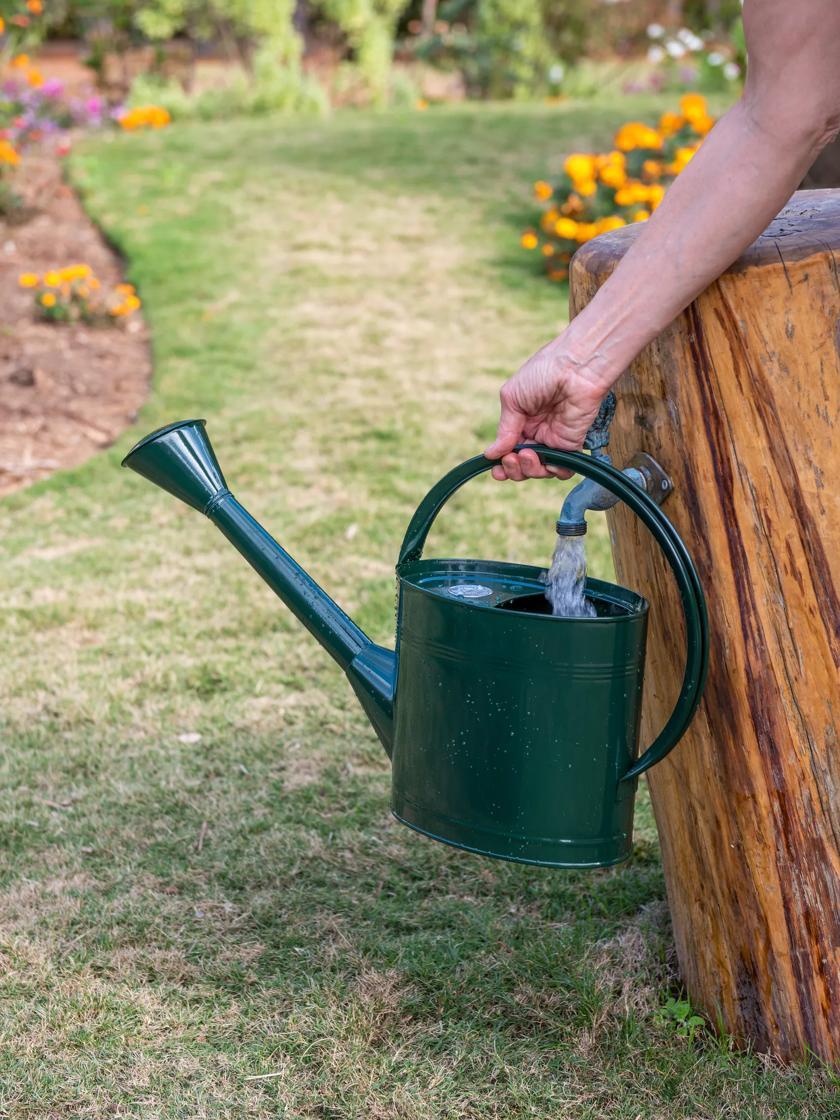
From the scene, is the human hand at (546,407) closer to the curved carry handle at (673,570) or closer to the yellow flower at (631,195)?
the curved carry handle at (673,570)

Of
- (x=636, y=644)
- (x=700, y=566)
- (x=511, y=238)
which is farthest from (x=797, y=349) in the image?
(x=511, y=238)

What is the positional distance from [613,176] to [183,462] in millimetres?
4492

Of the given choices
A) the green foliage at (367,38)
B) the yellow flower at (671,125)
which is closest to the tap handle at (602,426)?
the yellow flower at (671,125)

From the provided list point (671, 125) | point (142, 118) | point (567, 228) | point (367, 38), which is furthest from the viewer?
point (367, 38)

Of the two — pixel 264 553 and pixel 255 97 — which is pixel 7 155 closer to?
pixel 255 97

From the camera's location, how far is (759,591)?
62.2 inches

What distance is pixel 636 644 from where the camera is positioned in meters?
1.55

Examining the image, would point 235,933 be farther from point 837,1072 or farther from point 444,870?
point 837,1072

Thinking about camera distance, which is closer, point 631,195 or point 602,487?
point 602,487

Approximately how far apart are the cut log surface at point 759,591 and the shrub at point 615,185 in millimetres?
4121

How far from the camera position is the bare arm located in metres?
1.31

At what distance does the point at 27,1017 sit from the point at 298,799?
779 millimetres

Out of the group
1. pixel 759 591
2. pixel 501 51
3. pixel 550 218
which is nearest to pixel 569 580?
pixel 759 591

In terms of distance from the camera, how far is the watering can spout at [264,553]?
1792mm
